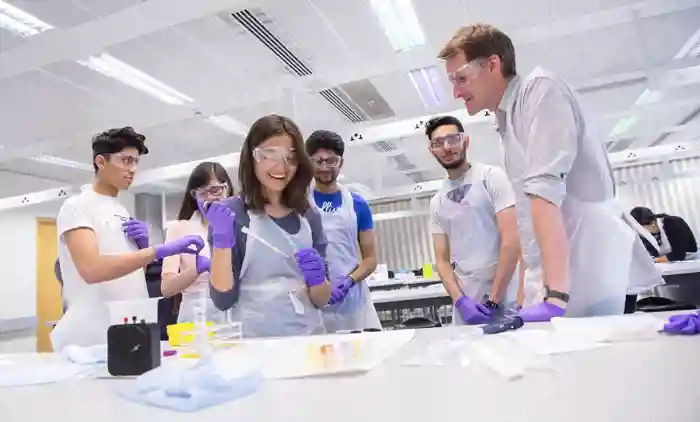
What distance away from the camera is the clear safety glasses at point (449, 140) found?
7.00ft

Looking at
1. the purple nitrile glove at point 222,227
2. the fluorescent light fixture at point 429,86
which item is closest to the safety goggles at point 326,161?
the purple nitrile glove at point 222,227

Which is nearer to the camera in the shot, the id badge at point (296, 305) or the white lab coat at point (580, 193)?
the white lab coat at point (580, 193)

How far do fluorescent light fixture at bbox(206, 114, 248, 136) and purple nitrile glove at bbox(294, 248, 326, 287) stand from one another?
4731 millimetres

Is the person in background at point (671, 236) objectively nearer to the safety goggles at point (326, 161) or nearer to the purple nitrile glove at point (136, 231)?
the safety goggles at point (326, 161)

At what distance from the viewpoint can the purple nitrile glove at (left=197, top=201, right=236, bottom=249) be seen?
4.70 ft

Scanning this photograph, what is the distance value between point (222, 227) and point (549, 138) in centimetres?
95

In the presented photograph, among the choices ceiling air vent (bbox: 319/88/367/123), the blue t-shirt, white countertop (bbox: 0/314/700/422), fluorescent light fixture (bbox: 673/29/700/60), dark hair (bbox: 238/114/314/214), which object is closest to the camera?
white countertop (bbox: 0/314/700/422)

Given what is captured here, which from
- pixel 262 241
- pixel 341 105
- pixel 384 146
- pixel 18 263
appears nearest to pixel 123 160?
pixel 262 241

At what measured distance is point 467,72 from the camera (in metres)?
1.40

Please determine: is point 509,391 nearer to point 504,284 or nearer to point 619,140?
point 504,284

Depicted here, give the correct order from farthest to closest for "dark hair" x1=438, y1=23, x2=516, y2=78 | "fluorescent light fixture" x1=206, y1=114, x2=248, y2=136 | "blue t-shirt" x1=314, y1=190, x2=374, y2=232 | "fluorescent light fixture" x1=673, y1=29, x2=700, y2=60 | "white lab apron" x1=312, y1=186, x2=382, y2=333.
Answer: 1. "fluorescent light fixture" x1=206, y1=114, x2=248, y2=136
2. "fluorescent light fixture" x1=673, y1=29, x2=700, y2=60
3. "blue t-shirt" x1=314, y1=190, x2=374, y2=232
4. "white lab apron" x1=312, y1=186, x2=382, y2=333
5. "dark hair" x1=438, y1=23, x2=516, y2=78

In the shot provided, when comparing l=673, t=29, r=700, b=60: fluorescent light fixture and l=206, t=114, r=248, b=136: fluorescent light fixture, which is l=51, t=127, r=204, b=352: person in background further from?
l=673, t=29, r=700, b=60: fluorescent light fixture

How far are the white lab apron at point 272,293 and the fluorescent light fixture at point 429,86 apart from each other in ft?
12.1

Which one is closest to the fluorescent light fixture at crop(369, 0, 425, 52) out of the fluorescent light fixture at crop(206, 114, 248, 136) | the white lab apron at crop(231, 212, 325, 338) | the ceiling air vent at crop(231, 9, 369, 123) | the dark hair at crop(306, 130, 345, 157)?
the ceiling air vent at crop(231, 9, 369, 123)
